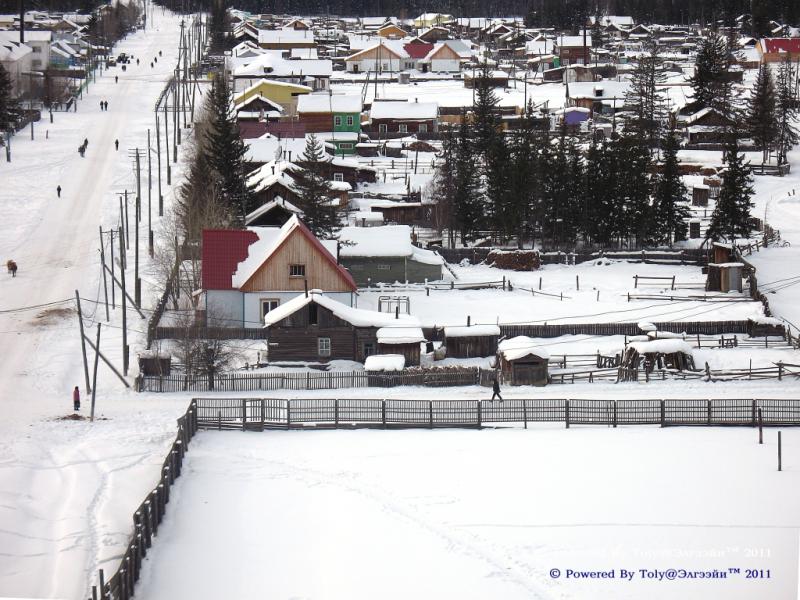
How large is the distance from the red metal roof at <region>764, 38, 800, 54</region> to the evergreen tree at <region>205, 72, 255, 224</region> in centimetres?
7254

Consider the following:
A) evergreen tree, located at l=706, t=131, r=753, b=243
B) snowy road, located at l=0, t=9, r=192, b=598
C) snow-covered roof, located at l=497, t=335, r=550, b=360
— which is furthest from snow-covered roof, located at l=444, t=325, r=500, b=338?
evergreen tree, located at l=706, t=131, r=753, b=243

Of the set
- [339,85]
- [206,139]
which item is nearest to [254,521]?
[206,139]

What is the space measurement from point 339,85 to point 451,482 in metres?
90.1

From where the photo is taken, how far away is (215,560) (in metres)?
25.3

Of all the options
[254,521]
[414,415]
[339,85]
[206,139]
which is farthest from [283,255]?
[339,85]

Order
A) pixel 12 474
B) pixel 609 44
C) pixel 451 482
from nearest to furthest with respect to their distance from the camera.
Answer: pixel 451 482 → pixel 12 474 → pixel 609 44

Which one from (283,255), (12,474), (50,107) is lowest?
(12,474)

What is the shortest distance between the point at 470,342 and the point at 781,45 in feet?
300

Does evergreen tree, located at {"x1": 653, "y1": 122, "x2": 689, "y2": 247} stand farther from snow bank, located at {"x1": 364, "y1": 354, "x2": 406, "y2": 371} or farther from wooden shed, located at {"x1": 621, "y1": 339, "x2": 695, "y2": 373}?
snow bank, located at {"x1": 364, "y1": 354, "x2": 406, "y2": 371}

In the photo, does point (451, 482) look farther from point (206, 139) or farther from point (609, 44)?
point (609, 44)

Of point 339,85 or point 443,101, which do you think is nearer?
point 443,101

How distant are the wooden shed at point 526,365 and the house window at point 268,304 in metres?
10.2

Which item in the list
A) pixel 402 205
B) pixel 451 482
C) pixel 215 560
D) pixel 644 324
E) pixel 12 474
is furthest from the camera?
pixel 402 205

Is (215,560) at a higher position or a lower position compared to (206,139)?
lower
